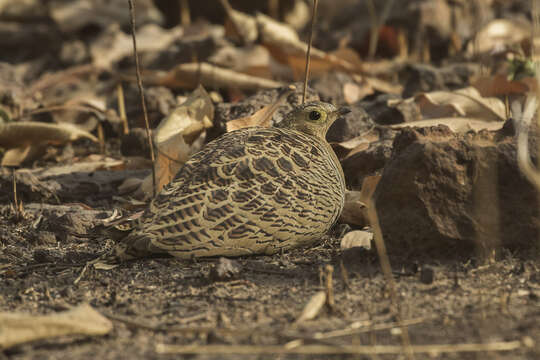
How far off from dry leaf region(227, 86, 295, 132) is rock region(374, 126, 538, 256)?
66.7 inches

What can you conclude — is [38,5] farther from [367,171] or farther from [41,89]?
[367,171]

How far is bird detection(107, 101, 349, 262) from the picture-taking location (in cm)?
363

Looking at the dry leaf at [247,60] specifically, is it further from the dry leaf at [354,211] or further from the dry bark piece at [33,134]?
the dry leaf at [354,211]

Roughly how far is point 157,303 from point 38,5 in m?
9.34

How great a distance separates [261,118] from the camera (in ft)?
16.8

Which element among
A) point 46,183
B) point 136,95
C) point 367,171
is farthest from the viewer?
point 136,95

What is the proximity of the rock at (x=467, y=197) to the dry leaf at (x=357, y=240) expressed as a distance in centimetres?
32

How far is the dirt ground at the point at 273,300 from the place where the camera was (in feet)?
9.05

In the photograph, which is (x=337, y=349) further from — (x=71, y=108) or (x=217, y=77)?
(x=71, y=108)

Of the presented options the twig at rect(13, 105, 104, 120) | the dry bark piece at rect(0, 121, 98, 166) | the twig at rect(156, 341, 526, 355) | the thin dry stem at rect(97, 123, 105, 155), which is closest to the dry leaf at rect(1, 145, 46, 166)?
the dry bark piece at rect(0, 121, 98, 166)

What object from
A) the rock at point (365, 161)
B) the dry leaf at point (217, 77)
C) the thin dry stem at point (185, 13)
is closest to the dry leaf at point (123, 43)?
the thin dry stem at point (185, 13)

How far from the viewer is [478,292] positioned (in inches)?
125

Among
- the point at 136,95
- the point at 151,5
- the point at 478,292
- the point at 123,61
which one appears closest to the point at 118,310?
the point at 478,292

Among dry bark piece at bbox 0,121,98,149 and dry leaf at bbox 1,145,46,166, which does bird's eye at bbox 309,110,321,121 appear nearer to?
dry bark piece at bbox 0,121,98,149
